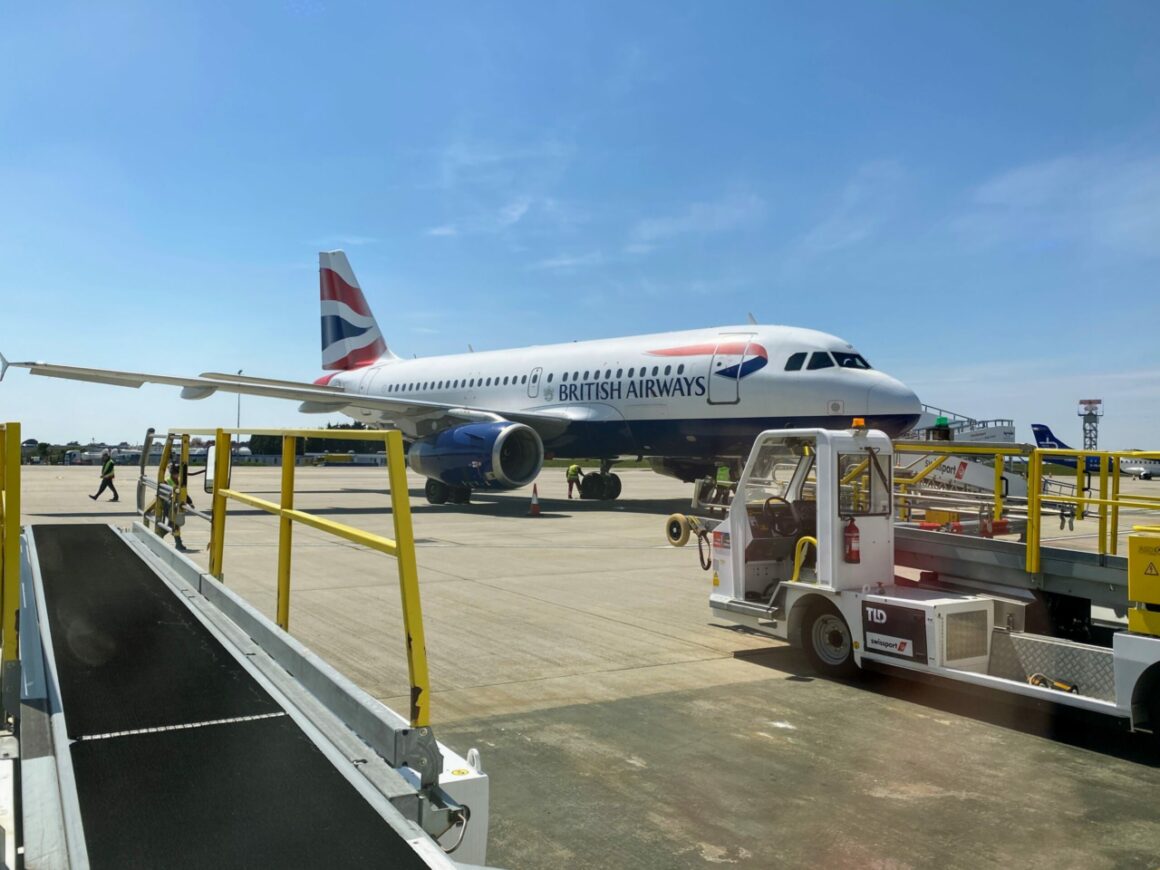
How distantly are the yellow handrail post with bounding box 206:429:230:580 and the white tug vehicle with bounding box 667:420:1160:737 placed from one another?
12.4ft

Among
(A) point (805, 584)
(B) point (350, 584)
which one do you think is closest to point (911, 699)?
(A) point (805, 584)

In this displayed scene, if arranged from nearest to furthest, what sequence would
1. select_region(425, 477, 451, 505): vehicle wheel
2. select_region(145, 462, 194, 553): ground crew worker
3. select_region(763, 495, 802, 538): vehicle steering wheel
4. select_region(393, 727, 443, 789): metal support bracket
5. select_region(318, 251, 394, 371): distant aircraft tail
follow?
select_region(393, 727, 443, 789): metal support bracket
select_region(763, 495, 802, 538): vehicle steering wheel
select_region(145, 462, 194, 553): ground crew worker
select_region(425, 477, 451, 505): vehicle wheel
select_region(318, 251, 394, 371): distant aircraft tail

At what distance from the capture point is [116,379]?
1802cm

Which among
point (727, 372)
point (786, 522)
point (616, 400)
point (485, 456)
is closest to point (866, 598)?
point (786, 522)

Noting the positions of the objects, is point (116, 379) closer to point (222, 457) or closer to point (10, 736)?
point (222, 457)

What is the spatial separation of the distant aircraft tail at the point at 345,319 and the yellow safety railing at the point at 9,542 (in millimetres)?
25991

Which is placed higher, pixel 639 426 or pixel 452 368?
pixel 452 368

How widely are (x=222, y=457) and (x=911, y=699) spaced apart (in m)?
4.79

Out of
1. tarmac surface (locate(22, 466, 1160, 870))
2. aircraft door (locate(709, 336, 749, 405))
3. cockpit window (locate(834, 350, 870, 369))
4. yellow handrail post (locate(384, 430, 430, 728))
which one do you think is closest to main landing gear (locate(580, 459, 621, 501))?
aircraft door (locate(709, 336, 749, 405))

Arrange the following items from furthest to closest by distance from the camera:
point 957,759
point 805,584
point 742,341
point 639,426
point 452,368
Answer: point 452,368, point 639,426, point 742,341, point 805,584, point 957,759

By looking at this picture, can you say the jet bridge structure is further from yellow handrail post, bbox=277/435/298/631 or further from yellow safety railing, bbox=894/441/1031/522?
yellow safety railing, bbox=894/441/1031/522

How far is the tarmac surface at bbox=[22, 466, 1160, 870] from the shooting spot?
3.87 metres

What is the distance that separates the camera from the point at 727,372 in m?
17.8

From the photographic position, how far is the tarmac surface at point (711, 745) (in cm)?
387
